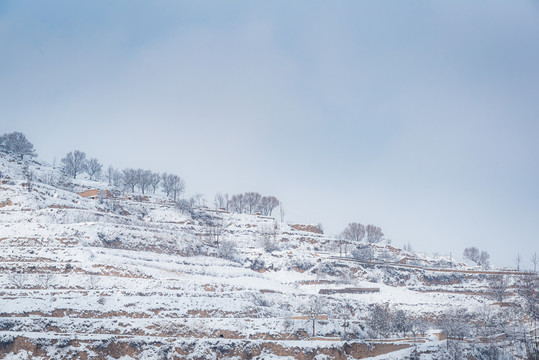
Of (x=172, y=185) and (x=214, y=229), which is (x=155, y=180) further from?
(x=214, y=229)

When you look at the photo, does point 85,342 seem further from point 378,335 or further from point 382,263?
point 382,263

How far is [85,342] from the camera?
28.0m

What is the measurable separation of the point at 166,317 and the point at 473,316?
3143cm

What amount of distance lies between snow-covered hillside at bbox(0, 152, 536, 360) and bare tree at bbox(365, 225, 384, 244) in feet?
30.1

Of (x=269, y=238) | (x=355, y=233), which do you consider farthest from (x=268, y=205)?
(x=269, y=238)

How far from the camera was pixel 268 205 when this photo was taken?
104 m

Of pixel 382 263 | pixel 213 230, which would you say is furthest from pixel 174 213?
pixel 382 263

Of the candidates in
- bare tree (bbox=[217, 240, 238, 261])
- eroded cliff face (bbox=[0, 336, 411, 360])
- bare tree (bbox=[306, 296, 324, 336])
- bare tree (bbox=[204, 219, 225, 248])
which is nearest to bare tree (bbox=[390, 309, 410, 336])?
bare tree (bbox=[306, 296, 324, 336])

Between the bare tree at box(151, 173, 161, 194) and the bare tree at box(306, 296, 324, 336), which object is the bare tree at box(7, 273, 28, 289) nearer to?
the bare tree at box(306, 296, 324, 336)

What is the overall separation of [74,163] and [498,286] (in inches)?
3454

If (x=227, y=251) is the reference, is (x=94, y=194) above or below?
above

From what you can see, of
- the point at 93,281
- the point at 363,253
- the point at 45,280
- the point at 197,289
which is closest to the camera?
the point at 45,280

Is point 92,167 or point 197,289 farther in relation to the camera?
point 92,167

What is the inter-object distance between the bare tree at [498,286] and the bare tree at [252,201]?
5018 cm
